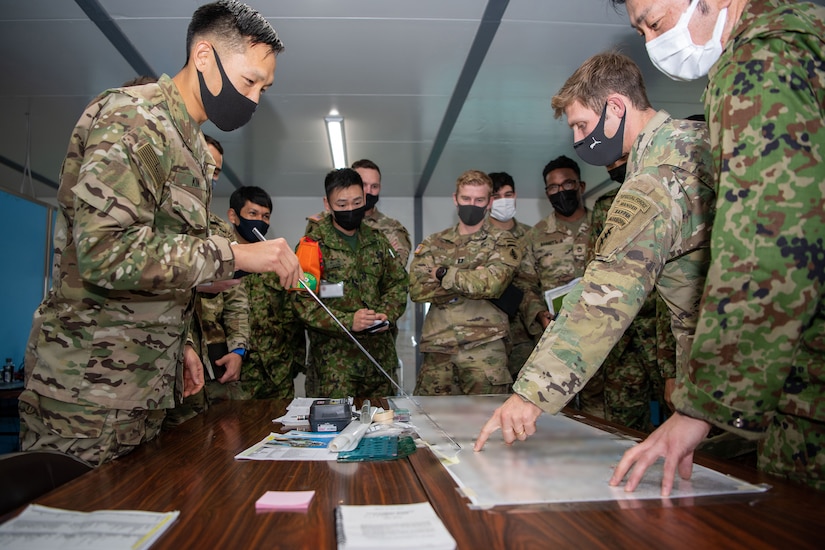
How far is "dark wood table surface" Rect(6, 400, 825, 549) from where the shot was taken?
689 millimetres

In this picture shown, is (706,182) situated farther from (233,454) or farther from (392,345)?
(392,345)

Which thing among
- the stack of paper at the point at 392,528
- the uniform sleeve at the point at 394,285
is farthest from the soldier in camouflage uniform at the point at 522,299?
the stack of paper at the point at 392,528

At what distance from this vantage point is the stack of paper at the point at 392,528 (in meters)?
0.65

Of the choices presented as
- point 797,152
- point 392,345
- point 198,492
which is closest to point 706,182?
point 797,152

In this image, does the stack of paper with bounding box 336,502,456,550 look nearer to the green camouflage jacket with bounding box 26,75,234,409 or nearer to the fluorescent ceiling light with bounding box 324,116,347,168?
the green camouflage jacket with bounding box 26,75,234,409

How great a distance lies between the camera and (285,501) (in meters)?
0.82

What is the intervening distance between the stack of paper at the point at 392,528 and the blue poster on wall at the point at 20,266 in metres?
3.95

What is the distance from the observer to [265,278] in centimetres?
329

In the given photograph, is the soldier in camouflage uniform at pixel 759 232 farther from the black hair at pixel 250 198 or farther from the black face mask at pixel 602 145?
the black hair at pixel 250 198

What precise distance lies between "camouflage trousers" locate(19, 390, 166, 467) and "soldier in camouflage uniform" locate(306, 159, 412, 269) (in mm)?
2105

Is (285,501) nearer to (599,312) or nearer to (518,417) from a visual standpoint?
(518,417)

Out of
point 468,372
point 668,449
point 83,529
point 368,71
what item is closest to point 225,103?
point 83,529

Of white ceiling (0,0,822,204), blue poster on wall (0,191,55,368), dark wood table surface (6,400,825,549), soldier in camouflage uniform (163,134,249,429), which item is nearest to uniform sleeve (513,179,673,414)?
dark wood table surface (6,400,825,549)

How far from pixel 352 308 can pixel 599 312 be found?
2045 millimetres
